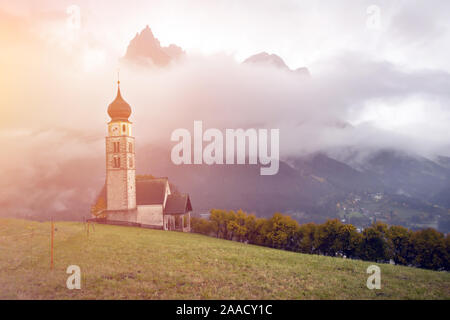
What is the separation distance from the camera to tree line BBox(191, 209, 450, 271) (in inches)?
1953

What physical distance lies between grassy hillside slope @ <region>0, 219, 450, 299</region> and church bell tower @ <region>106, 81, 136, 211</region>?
114 feet

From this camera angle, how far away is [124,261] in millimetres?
20734

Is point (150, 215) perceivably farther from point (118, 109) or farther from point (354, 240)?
point (354, 240)

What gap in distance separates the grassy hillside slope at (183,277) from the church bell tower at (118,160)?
114ft

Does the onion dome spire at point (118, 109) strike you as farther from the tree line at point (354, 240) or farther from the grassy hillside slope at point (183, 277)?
the grassy hillside slope at point (183, 277)

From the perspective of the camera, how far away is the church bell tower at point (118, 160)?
198ft

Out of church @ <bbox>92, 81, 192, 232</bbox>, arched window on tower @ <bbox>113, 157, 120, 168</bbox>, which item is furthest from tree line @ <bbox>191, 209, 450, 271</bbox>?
arched window on tower @ <bbox>113, 157, 120, 168</bbox>

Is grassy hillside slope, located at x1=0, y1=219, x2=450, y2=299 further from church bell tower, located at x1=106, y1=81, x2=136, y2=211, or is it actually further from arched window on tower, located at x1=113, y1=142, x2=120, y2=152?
arched window on tower, located at x1=113, y1=142, x2=120, y2=152

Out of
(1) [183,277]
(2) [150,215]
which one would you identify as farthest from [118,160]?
(1) [183,277]

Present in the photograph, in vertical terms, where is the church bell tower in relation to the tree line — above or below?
above

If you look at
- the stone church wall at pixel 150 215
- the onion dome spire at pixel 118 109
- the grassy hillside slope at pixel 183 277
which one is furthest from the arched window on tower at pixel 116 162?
the grassy hillside slope at pixel 183 277

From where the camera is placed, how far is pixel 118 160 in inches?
2394

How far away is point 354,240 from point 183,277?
4459 centimetres

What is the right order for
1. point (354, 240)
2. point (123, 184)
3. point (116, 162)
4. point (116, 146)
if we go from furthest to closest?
point (116, 146) → point (116, 162) → point (123, 184) → point (354, 240)
